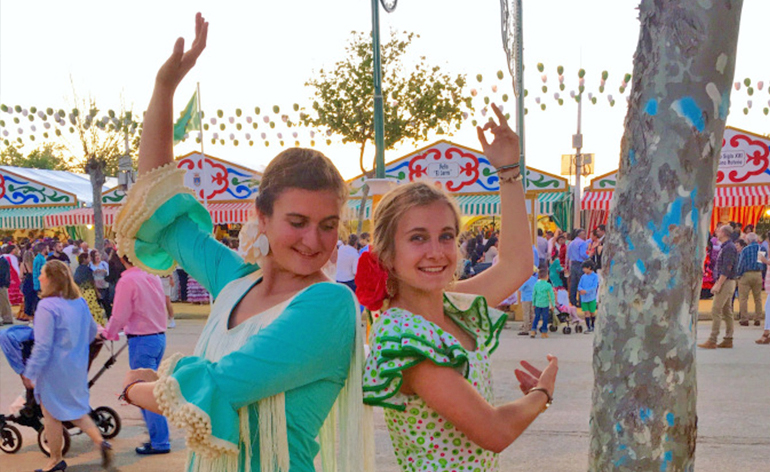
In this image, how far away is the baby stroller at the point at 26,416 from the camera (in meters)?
6.11

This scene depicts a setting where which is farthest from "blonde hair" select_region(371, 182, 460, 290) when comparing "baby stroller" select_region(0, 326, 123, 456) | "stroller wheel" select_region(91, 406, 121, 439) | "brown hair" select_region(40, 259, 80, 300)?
"stroller wheel" select_region(91, 406, 121, 439)

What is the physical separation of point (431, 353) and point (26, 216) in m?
26.4

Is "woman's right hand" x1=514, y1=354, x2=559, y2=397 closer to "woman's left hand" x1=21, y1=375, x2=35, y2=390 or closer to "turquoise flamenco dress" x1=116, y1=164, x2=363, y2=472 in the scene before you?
"turquoise flamenco dress" x1=116, y1=164, x2=363, y2=472

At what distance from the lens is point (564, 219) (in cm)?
2314

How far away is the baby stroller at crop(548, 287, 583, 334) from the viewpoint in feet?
42.0

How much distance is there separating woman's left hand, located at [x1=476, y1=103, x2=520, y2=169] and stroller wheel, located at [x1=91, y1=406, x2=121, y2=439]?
517 cm

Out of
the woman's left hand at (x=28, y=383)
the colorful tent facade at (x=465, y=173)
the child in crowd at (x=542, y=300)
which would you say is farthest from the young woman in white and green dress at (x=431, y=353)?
the colorful tent facade at (x=465, y=173)

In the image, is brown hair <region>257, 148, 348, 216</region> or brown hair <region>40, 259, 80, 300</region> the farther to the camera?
brown hair <region>40, 259, 80, 300</region>

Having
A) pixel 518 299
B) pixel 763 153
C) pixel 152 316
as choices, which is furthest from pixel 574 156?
pixel 152 316

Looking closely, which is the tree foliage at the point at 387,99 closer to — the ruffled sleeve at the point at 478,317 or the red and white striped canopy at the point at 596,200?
the red and white striped canopy at the point at 596,200

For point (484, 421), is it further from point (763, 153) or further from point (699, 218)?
point (763, 153)

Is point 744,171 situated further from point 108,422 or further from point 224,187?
point 108,422

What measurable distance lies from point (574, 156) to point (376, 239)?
32348mm

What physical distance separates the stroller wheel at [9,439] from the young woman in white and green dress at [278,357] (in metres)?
5.03
